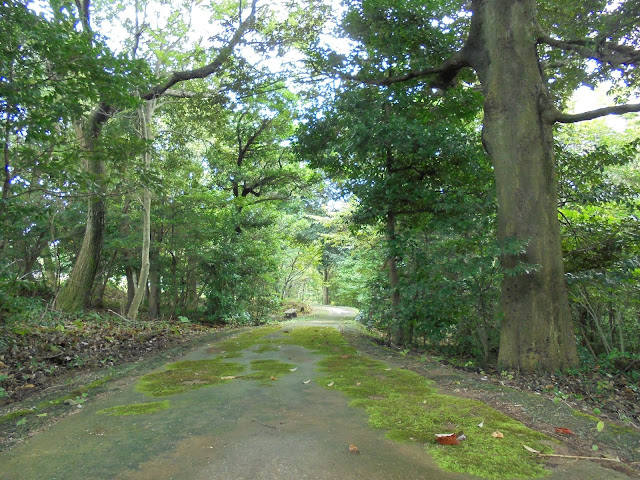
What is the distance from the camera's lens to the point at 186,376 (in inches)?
185

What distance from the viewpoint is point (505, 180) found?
209 inches

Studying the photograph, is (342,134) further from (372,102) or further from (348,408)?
(348,408)

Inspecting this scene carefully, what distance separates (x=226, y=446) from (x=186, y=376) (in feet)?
8.09

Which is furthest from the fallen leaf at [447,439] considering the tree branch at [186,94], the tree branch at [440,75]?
the tree branch at [186,94]

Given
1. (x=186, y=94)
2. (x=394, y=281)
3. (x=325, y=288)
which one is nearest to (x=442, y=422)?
(x=394, y=281)

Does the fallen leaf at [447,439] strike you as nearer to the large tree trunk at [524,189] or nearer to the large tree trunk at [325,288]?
the large tree trunk at [524,189]

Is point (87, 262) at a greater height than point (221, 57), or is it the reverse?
point (221, 57)

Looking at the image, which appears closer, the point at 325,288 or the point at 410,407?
the point at 410,407

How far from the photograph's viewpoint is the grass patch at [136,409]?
322 centimetres

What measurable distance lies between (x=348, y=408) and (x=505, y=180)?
387 cm

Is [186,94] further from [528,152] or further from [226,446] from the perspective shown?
[226,446]

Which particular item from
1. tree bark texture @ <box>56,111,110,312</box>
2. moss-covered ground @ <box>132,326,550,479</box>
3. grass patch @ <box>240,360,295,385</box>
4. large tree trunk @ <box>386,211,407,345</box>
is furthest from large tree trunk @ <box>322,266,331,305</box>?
moss-covered ground @ <box>132,326,550,479</box>

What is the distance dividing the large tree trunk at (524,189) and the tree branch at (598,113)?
21cm

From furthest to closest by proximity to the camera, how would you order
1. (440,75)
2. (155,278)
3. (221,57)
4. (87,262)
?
(155,278), (87,262), (221,57), (440,75)
